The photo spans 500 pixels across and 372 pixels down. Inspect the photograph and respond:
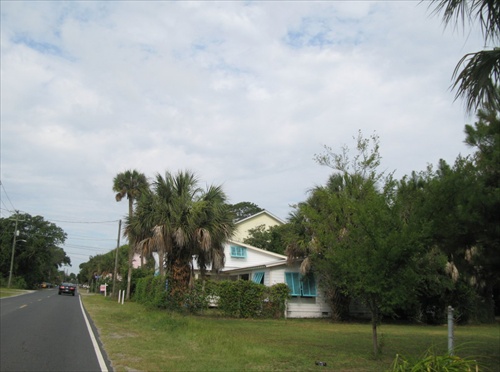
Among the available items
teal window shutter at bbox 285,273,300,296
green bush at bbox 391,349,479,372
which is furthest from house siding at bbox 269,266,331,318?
green bush at bbox 391,349,479,372

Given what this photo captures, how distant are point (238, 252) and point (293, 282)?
9484 millimetres

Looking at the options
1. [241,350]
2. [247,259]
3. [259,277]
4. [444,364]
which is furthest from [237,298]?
[444,364]

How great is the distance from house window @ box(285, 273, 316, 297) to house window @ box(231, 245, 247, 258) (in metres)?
9.04

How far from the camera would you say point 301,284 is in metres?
27.3

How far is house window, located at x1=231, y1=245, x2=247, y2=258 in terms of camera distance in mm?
35856

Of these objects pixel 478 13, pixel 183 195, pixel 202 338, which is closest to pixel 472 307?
pixel 183 195

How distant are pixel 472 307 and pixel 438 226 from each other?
69.2 feet

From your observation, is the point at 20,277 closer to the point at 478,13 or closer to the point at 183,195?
the point at 183,195

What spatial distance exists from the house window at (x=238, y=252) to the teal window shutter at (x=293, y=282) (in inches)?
356

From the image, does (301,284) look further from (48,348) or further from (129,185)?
(129,185)

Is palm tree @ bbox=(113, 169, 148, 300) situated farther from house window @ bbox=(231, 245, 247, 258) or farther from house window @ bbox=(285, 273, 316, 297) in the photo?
house window @ bbox=(285, 273, 316, 297)

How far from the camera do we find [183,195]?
21672 millimetres

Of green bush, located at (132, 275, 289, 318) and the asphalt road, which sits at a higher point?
green bush, located at (132, 275, 289, 318)

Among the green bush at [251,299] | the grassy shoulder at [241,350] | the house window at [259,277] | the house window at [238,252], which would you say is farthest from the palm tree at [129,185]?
the grassy shoulder at [241,350]
